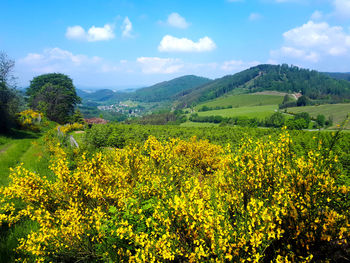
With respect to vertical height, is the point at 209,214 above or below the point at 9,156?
above

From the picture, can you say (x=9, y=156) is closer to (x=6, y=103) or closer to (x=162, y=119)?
(x=6, y=103)

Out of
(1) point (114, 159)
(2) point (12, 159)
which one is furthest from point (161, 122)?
(1) point (114, 159)

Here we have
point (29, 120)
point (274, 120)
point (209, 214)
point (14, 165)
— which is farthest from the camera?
point (274, 120)

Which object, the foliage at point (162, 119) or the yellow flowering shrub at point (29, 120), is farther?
the foliage at point (162, 119)

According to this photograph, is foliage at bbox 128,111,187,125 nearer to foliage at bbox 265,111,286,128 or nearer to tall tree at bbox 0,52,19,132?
foliage at bbox 265,111,286,128

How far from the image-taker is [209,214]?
4387 millimetres

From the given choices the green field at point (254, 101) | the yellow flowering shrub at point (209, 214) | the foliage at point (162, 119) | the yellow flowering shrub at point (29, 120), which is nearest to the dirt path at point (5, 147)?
the yellow flowering shrub at point (29, 120)

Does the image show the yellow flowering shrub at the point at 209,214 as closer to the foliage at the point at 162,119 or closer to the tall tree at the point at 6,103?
the tall tree at the point at 6,103

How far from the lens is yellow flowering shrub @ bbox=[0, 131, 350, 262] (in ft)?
13.3

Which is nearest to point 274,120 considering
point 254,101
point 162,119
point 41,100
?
point 254,101

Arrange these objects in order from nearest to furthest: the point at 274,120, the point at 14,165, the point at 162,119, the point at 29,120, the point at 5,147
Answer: the point at 14,165, the point at 5,147, the point at 29,120, the point at 274,120, the point at 162,119

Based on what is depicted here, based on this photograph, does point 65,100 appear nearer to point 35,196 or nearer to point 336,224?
point 35,196

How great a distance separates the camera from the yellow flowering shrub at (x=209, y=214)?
4062 mm

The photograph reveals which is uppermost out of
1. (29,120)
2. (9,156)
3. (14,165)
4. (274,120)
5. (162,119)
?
(29,120)
